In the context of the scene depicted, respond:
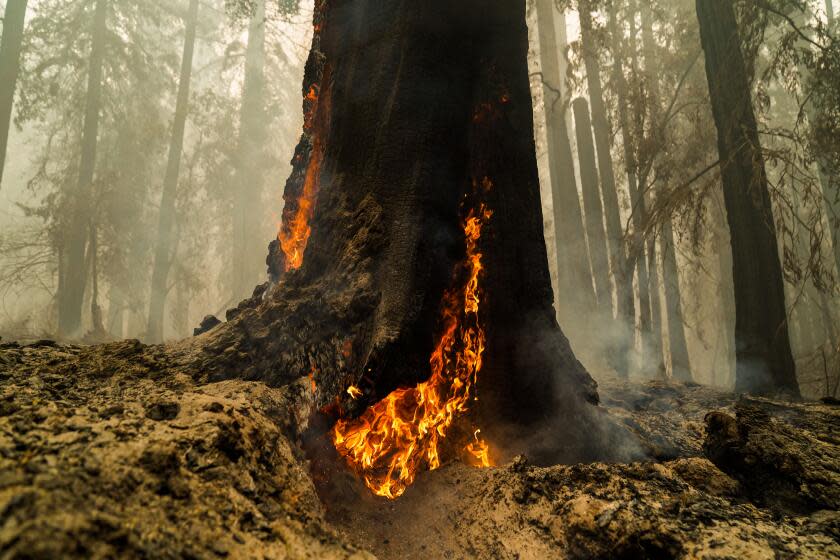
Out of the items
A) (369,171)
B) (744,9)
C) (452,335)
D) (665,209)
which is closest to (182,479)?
(452,335)

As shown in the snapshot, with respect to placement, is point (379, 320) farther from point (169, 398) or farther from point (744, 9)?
point (744, 9)

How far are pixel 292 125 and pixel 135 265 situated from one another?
1068 cm

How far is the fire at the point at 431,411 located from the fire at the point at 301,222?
1.42 m

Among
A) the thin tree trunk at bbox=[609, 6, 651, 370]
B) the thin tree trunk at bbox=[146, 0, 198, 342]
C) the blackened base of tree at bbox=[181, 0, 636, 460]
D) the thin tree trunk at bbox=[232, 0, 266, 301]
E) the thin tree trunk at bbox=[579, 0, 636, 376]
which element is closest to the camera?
the blackened base of tree at bbox=[181, 0, 636, 460]

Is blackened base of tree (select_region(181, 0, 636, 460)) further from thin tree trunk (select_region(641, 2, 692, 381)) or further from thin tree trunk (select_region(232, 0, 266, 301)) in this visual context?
thin tree trunk (select_region(232, 0, 266, 301))

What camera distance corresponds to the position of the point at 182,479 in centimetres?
172

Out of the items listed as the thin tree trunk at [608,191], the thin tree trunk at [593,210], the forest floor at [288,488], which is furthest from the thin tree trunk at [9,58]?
the thin tree trunk at [593,210]

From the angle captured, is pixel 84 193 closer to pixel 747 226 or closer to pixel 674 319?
pixel 747 226

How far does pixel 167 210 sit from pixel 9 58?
19.9 ft

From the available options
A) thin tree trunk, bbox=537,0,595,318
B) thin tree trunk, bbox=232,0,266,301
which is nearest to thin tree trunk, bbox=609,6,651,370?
thin tree trunk, bbox=537,0,595,318

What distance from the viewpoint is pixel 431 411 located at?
3.48 meters

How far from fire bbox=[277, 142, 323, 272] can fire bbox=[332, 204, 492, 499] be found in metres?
1.42

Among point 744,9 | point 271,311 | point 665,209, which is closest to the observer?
point 271,311

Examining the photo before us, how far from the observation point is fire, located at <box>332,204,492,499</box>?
10.6 feet
